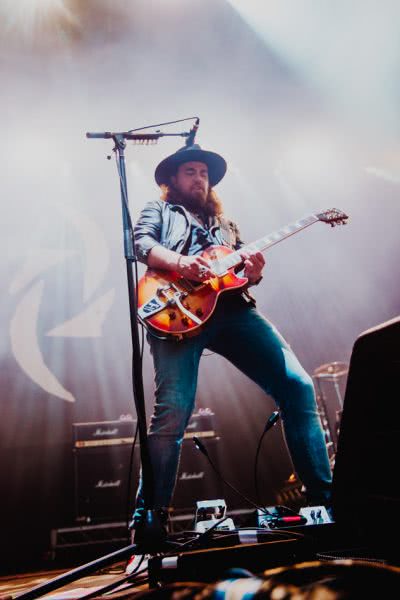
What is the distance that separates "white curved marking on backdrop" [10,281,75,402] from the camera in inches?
209

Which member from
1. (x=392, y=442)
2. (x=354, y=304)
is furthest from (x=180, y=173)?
(x=354, y=304)

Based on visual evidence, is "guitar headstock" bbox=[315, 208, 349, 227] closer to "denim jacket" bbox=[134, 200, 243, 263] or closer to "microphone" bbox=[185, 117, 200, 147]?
"denim jacket" bbox=[134, 200, 243, 263]

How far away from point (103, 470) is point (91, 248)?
307 centimetres

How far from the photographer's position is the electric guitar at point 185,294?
2.03m

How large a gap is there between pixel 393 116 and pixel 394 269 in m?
2.49

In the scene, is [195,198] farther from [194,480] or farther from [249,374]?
[194,480]

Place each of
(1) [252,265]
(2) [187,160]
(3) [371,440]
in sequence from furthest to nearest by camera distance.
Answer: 1. (2) [187,160]
2. (1) [252,265]
3. (3) [371,440]

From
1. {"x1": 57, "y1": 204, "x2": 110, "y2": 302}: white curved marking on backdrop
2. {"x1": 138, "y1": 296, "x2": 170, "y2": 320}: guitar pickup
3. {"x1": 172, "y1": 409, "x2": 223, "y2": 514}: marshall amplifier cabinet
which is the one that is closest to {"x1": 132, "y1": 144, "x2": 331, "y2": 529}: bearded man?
{"x1": 138, "y1": 296, "x2": 170, "y2": 320}: guitar pickup

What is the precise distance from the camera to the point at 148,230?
2.36m

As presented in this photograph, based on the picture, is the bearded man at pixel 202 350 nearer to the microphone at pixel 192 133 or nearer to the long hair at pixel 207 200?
the long hair at pixel 207 200

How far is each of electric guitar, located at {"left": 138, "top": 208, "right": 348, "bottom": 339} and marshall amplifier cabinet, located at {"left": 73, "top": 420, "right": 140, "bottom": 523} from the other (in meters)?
2.62

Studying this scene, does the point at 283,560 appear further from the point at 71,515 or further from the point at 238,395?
the point at 238,395

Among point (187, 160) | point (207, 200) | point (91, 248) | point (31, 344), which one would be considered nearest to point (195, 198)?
point (207, 200)

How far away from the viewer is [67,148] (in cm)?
525
